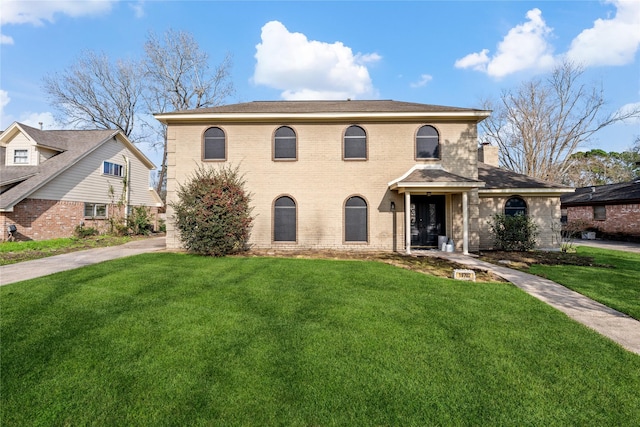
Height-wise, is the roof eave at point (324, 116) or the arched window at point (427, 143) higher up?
the roof eave at point (324, 116)

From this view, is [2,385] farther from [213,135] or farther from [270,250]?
[213,135]

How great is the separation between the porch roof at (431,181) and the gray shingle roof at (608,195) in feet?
50.4

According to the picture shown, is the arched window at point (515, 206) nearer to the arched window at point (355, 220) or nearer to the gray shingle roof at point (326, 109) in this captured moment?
the gray shingle roof at point (326, 109)

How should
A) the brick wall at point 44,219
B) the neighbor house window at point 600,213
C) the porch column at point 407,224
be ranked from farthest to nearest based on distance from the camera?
the neighbor house window at point 600,213
the brick wall at point 44,219
the porch column at point 407,224

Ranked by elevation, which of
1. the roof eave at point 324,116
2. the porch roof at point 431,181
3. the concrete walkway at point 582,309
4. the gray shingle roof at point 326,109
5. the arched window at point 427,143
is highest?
the gray shingle roof at point 326,109

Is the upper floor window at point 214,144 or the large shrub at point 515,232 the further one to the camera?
the upper floor window at point 214,144

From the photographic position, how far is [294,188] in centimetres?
1172

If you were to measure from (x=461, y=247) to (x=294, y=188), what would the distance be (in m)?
7.36

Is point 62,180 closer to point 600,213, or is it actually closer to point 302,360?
point 302,360

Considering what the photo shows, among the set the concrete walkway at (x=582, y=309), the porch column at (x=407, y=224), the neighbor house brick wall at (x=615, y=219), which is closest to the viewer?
the concrete walkway at (x=582, y=309)

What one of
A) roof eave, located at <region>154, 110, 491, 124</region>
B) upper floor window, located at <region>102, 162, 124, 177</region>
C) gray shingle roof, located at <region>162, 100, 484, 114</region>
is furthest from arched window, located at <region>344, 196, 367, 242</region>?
upper floor window, located at <region>102, 162, 124, 177</region>

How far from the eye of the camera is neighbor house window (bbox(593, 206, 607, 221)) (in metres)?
19.6

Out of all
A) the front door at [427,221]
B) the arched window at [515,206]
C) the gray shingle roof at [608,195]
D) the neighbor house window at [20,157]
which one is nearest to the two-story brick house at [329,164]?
the front door at [427,221]

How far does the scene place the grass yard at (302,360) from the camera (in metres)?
2.46
